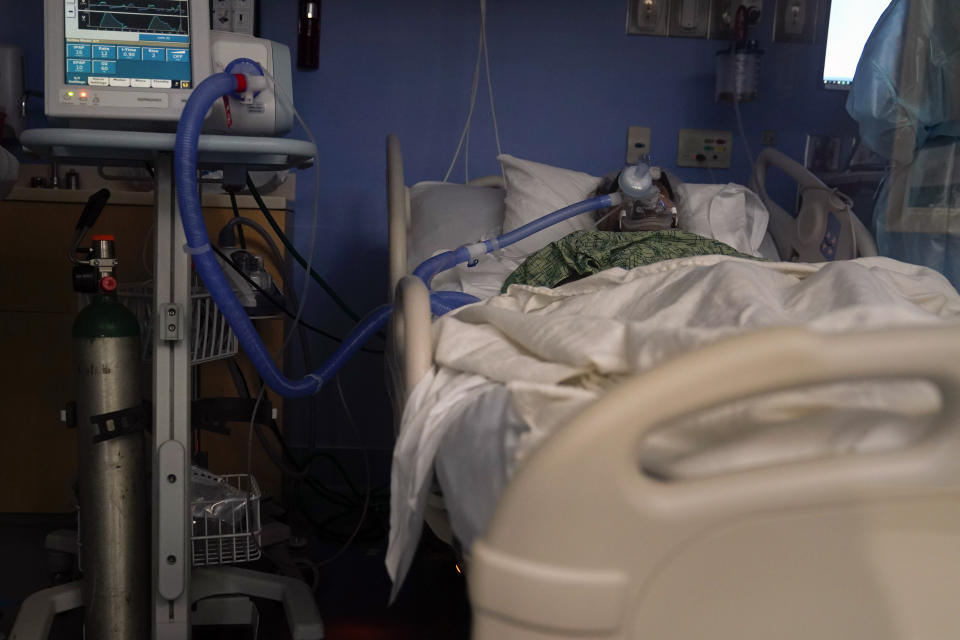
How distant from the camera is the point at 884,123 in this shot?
5.76 feet

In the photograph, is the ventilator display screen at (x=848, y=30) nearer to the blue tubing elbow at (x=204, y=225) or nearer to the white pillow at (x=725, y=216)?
the white pillow at (x=725, y=216)

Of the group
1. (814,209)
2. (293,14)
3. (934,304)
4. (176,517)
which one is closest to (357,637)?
(176,517)

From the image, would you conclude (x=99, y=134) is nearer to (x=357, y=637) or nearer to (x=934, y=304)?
(x=357, y=637)

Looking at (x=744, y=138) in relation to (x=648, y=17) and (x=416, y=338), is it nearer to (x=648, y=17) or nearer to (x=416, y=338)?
(x=648, y=17)

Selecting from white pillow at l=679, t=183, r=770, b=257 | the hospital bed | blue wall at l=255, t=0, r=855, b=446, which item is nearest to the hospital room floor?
blue wall at l=255, t=0, r=855, b=446

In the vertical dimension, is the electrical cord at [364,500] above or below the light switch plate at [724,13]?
below

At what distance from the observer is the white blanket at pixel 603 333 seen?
2.33ft

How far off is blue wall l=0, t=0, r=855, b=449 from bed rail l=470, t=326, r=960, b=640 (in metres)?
1.88

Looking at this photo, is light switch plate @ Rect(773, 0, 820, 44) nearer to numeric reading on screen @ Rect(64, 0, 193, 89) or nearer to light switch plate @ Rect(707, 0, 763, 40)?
light switch plate @ Rect(707, 0, 763, 40)

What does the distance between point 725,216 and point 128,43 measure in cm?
128

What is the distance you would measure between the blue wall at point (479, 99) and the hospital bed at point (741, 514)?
1.88m

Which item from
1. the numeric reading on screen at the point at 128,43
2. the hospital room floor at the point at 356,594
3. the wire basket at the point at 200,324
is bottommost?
the hospital room floor at the point at 356,594

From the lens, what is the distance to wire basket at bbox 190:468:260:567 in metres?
1.56

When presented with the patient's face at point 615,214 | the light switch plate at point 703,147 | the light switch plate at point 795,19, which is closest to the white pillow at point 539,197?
the patient's face at point 615,214
